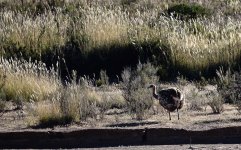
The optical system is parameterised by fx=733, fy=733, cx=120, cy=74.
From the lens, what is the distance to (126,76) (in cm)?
1527

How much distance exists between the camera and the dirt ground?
465 inches

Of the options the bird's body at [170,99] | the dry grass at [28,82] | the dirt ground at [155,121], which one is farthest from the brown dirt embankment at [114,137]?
the dry grass at [28,82]

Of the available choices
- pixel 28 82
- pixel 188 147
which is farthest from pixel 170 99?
pixel 28 82

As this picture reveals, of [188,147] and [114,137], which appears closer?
[188,147]

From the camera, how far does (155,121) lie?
12305mm

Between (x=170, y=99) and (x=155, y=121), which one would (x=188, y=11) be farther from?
(x=155, y=121)

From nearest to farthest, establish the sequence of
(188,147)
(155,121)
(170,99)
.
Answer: (188,147) < (155,121) < (170,99)

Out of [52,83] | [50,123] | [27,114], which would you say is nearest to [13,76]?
[52,83]

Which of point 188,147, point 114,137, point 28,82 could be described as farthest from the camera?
point 28,82

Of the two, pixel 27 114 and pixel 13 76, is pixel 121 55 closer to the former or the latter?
pixel 13 76

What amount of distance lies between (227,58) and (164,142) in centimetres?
712

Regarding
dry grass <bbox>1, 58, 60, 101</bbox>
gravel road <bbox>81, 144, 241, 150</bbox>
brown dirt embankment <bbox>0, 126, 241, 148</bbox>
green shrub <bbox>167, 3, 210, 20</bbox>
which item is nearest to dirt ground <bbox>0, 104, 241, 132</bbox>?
brown dirt embankment <bbox>0, 126, 241, 148</bbox>

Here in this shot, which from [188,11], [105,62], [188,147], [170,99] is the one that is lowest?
[188,147]

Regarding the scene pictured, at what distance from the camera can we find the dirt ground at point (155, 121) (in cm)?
1181
